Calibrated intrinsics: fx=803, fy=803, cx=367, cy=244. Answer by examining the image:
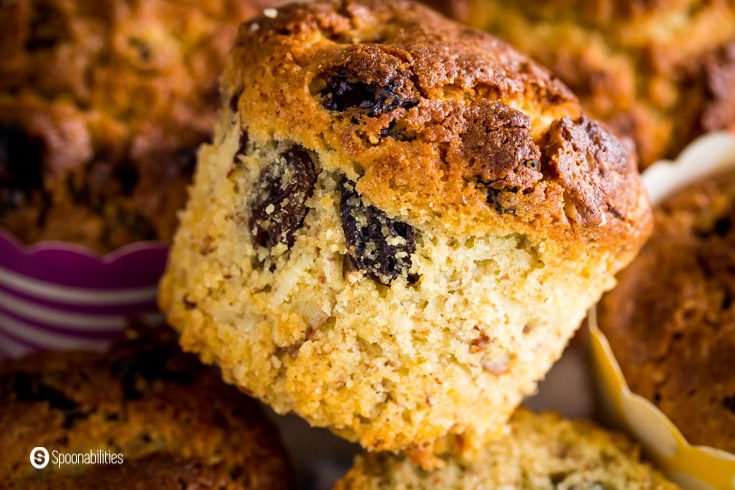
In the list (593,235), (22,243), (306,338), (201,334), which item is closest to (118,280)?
(22,243)

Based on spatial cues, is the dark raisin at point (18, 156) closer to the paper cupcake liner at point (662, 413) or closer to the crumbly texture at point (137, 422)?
the crumbly texture at point (137, 422)

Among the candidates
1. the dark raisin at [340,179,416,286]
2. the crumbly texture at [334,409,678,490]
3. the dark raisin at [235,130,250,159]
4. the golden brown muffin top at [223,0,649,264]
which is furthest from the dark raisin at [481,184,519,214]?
the crumbly texture at [334,409,678,490]

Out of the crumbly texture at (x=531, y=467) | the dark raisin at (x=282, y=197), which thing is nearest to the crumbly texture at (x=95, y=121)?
the dark raisin at (x=282, y=197)

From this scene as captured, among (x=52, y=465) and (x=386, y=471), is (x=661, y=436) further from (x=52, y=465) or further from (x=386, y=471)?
(x=52, y=465)

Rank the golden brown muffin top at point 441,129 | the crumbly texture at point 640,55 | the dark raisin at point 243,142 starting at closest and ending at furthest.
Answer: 1. the golden brown muffin top at point 441,129
2. the dark raisin at point 243,142
3. the crumbly texture at point 640,55

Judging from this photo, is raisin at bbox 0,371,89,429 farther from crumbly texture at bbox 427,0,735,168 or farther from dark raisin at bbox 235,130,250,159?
crumbly texture at bbox 427,0,735,168

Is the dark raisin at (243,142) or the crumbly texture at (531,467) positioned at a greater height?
the dark raisin at (243,142)
